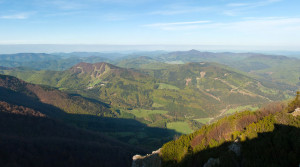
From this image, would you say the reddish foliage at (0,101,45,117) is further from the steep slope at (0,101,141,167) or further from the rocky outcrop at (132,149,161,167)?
the rocky outcrop at (132,149,161,167)

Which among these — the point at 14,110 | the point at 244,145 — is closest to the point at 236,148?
the point at 244,145

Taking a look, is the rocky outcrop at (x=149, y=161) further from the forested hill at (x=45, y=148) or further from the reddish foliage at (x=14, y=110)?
the reddish foliage at (x=14, y=110)

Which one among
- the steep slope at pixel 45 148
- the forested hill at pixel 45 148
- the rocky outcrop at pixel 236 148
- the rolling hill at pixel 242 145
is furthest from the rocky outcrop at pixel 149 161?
the steep slope at pixel 45 148

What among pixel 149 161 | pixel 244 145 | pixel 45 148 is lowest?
pixel 45 148

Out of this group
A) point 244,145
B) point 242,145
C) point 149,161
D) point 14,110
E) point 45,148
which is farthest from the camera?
point 14,110

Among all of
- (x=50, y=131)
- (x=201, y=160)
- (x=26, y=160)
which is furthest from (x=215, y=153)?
(x=50, y=131)

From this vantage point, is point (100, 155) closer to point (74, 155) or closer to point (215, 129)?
point (74, 155)

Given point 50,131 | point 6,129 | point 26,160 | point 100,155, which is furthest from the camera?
point 50,131

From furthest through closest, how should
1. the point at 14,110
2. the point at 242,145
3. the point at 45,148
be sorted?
the point at 14,110, the point at 45,148, the point at 242,145

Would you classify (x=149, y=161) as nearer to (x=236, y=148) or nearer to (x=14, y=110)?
(x=236, y=148)
